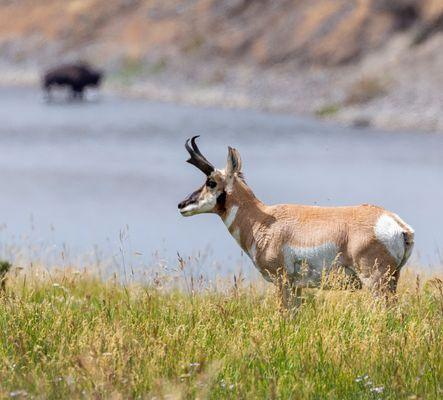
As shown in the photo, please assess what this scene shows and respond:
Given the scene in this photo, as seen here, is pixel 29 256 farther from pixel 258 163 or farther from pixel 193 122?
pixel 193 122

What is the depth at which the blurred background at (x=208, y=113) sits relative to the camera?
84.8 feet

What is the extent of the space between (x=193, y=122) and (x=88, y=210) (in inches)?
1009

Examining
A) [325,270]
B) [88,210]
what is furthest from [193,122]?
[325,270]

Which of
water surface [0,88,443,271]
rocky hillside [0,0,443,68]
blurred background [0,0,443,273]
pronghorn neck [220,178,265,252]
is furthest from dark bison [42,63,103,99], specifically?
pronghorn neck [220,178,265,252]

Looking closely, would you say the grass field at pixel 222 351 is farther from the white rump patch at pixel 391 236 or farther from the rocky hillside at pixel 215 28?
the rocky hillside at pixel 215 28

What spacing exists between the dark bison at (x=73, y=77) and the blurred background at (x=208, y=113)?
112 centimetres

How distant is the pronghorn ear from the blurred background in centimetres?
193

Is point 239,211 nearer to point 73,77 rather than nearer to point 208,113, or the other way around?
point 208,113

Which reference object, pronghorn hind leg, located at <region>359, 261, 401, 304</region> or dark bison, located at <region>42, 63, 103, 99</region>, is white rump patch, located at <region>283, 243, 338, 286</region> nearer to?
pronghorn hind leg, located at <region>359, 261, 401, 304</region>

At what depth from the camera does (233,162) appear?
9.70 metres

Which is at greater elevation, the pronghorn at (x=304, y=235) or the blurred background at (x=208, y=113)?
the blurred background at (x=208, y=113)

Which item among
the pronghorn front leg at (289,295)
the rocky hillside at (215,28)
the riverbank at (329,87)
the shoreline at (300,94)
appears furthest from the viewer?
the rocky hillside at (215,28)

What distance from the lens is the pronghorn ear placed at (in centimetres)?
964

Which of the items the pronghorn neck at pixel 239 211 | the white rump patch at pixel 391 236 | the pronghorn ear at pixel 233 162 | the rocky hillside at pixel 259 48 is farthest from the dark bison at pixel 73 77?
the white rump patch at pixel 391 236
